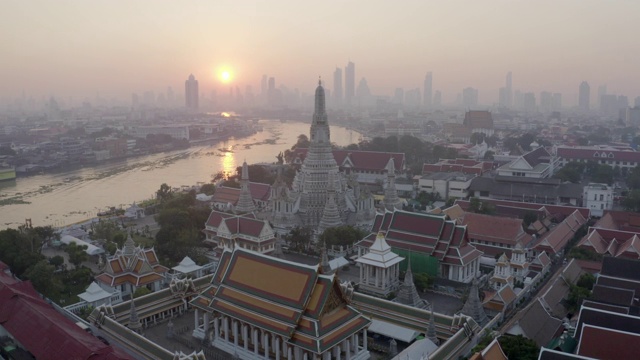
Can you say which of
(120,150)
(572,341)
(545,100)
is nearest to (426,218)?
(572,341)

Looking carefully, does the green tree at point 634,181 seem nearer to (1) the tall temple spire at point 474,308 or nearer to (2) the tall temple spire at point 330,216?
(2) the tall temple spire at point 330,216

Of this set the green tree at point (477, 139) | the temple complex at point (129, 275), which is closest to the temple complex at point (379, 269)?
the temple complex at point (129, 275)

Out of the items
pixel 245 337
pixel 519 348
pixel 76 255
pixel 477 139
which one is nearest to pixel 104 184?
pixel 76 255

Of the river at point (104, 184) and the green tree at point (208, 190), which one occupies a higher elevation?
the green tree at point (208, 190)

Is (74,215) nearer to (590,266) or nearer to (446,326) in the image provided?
(446,326)

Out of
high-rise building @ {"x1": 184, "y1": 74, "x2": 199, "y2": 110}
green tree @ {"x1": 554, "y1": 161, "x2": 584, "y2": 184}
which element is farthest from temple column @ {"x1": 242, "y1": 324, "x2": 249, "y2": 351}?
high-rise building @ {"x1": 184, "y1": 74, "x2": 199, "y2": 110}

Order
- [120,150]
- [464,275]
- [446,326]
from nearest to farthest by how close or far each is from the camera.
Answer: [446,326]
[464,275]
[120,150]
